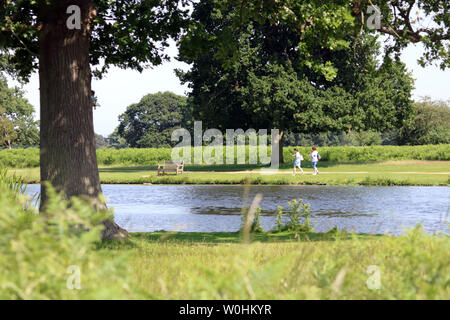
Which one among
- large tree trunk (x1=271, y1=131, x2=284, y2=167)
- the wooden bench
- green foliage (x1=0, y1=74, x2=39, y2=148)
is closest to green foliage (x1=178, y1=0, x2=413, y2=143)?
large tree trunk (x1=271, y1=131, x2=284, y2=167)

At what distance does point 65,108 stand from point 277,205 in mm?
11265

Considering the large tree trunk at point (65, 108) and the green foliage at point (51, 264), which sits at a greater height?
the large tree trunk at point (65, 108)

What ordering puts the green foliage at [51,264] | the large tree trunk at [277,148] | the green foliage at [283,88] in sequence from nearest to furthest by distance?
the green foliage at [51,264], the green foliage at [283,88], the large tree trunk at [277,148]

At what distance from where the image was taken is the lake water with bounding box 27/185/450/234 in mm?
13633

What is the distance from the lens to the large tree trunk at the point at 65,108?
8750mm

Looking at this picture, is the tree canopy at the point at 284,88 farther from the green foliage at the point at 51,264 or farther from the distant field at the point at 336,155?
the green foliage at the point at 51,264

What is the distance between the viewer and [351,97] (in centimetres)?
3925

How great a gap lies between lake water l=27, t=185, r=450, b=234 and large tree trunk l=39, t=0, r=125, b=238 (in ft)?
9.47

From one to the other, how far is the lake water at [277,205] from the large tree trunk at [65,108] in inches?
114

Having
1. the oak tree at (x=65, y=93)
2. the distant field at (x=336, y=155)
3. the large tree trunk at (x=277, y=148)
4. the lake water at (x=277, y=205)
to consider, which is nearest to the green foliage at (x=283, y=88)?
the large tree trunk at (x=277, y=148)

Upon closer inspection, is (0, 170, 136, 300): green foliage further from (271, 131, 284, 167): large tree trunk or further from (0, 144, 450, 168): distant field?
(0, 144, 450, 168): distant field

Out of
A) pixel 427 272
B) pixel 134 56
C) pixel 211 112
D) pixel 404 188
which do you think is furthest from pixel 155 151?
pixel 427 272

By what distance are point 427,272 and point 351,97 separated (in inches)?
1477

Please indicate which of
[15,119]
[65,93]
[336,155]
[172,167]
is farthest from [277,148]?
[15,119]
